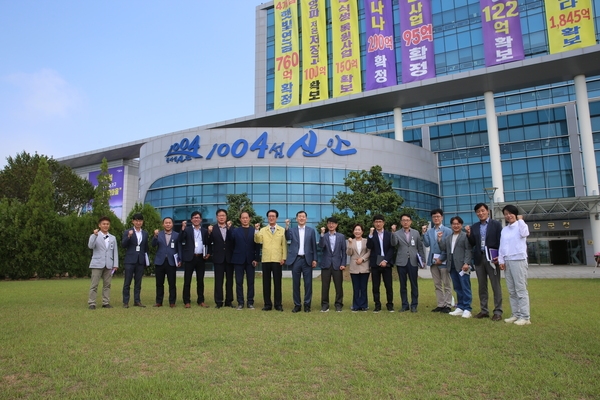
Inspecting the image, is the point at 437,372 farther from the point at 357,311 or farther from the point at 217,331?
the point at 357,311

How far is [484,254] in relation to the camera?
706cm

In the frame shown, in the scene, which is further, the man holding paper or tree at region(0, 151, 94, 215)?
tree at region(0, 151, 94, 215)

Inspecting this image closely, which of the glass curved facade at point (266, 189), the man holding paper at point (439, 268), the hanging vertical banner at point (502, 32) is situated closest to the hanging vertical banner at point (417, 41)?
the hanging vertical banner at point (502, 32)

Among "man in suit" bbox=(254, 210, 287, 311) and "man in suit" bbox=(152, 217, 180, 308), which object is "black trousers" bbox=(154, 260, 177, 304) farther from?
"man in suit" bbox=(254, 210, 287, 311)

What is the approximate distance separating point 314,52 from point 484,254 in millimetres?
28299

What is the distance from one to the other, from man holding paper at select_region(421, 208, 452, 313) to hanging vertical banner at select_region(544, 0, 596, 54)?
23011mm

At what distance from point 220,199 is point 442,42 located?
20610mm

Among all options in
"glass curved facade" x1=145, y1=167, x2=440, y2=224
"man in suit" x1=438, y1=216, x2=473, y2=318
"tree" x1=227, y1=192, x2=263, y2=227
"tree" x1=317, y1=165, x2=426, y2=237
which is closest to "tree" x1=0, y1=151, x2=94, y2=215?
"glass curved facade" x1=145, y1=167, x2=440, y2=224

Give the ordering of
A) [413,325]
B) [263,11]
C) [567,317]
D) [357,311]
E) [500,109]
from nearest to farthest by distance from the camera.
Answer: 1. [413,325]
2. [567,317]
3. [357,311]
4. [500,109]
5. [263,11]

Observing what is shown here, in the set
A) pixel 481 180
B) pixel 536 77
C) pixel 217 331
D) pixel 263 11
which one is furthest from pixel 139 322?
pixel 263 11

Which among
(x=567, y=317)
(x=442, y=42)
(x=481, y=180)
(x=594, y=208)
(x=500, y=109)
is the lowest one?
(x=567, y=317)

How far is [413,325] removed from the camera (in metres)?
5.98

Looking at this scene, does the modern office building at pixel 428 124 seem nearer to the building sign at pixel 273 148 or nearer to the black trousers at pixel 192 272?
the building sign at pixel 273 148

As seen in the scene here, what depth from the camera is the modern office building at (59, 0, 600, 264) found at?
2662 cm
